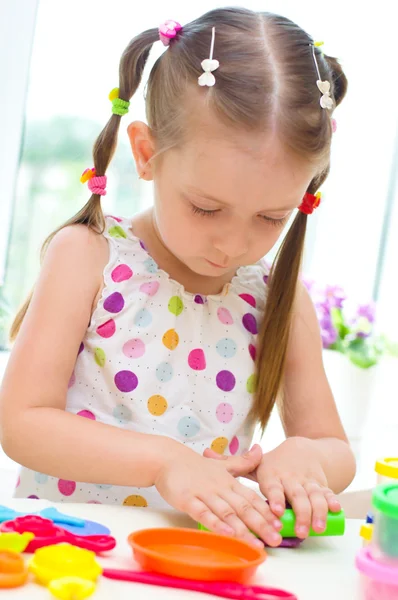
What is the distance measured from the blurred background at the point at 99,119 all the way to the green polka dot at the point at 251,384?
29.8 inches

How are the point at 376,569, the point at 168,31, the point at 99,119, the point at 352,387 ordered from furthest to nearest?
the point at 99,119, the point at 352,387, the point at 168,31, the point at 376,569

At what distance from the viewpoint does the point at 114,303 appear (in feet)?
3.14

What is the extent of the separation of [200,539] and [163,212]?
0.42 metres

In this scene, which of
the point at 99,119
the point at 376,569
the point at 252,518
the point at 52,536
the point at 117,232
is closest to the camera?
the point at 376,569

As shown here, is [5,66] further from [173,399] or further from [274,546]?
[274,546]

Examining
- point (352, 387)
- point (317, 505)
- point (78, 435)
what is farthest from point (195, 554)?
point (352, 387)

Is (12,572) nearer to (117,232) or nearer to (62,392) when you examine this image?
(62,392)

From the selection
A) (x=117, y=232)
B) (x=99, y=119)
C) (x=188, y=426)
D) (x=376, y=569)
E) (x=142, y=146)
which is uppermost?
(x=99, y=119)

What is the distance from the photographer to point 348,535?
2.24ft

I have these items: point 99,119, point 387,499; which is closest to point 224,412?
point 387,499

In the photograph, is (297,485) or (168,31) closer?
A: (297,485)

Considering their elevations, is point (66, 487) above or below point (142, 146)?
below

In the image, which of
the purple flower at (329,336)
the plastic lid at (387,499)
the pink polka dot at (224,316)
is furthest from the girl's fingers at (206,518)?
the purple flower at (329,336)

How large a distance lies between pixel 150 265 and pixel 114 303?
83mm
